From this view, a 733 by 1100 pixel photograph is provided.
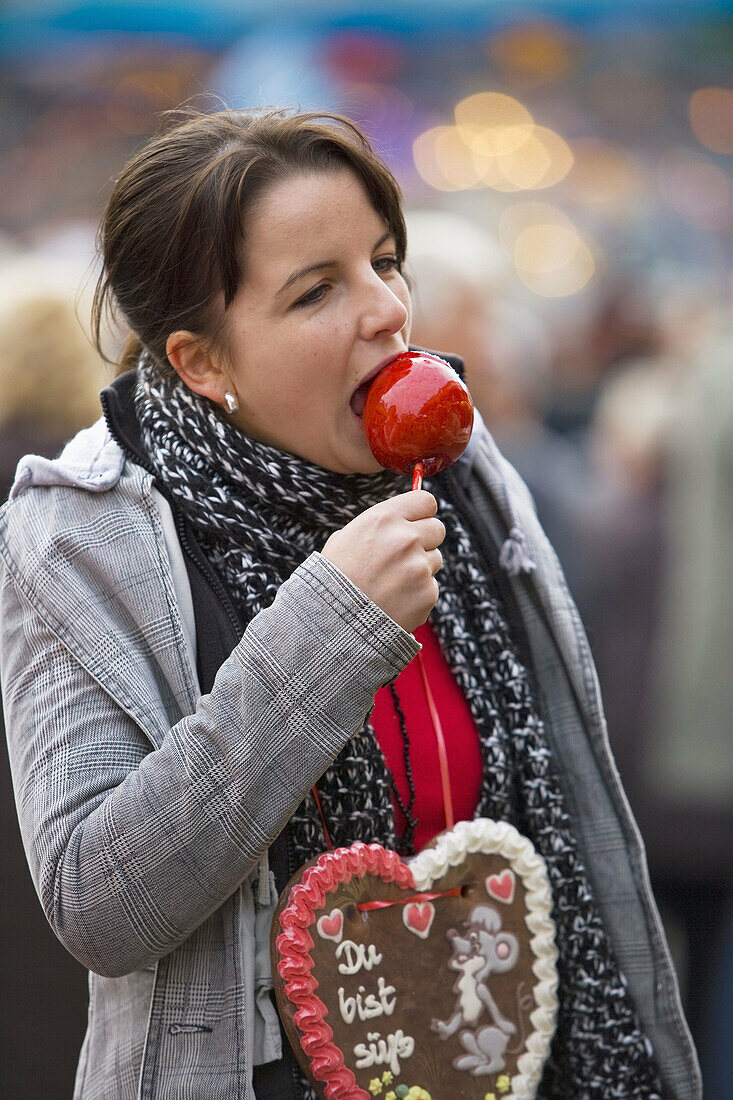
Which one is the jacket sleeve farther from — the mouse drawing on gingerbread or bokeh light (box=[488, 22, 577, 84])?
bokeh light (box=[488, 22, 577, 84])

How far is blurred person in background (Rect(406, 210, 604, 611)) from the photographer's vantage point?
3127 millimetres

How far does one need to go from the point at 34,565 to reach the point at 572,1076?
1.10m

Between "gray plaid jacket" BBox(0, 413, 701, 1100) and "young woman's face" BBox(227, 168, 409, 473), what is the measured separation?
224mm

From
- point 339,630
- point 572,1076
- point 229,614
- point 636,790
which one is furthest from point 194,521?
point 636,790

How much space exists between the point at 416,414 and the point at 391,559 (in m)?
0.22

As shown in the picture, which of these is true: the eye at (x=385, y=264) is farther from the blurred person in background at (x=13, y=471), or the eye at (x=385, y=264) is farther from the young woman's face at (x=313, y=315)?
the blurred person in background at (x=13, y=471)

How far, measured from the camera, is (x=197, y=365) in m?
1.65

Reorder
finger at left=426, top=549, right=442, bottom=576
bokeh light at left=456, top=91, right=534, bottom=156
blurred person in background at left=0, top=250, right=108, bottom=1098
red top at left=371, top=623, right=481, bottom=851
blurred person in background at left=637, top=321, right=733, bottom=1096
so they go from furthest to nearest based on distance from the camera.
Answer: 1. bokeh light at left=456, top=91, right=534, bottom=156
2. blurred person in background at left=637, top=321, right=733, bottom=1096
3. blurred person in background at left=0, top=250, right=108, bottom=1098
4. red top at left=371, top=623, right=481, bottom=851
5. finger at left=426, top=549, right=442, bottom=576

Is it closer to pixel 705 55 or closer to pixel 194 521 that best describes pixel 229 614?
pixel 194 521

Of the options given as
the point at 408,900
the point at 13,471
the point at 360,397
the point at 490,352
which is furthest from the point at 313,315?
the point at 490,352

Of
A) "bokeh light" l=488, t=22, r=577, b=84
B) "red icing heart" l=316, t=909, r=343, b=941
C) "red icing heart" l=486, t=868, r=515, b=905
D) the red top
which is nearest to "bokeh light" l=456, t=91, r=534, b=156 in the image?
"bokeh light" l=488, t=22, r=577, b=84

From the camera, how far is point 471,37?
21.1 feet

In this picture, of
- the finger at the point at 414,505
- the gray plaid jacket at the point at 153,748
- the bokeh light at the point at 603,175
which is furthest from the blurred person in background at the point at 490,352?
the bokeh light at the point at 603,175

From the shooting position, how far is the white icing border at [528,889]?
5.11ft
